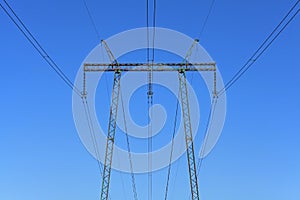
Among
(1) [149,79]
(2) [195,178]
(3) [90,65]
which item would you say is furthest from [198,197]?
(3) [90,65]

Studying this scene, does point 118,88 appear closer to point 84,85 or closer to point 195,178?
point 84,85

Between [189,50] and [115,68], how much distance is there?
32.1 feet

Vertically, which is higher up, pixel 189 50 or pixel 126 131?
pixel 189 50

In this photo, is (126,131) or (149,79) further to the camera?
(126,131)

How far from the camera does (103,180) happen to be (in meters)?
68.6

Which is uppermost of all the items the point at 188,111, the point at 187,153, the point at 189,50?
the point at 189,50

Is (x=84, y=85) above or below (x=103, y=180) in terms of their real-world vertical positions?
above

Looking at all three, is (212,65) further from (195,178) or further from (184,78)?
(195,178)

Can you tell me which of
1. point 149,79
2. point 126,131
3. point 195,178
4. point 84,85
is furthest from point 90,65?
point 195,178

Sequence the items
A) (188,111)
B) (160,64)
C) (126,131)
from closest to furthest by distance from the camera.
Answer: (160,64)
(188,111)
(126,131)

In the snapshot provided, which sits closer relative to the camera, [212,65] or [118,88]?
[212,65]

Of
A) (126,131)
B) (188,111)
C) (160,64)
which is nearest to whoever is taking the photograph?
(160,64)

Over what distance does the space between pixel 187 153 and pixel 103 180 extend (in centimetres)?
1108

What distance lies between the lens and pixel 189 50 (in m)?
69.4
